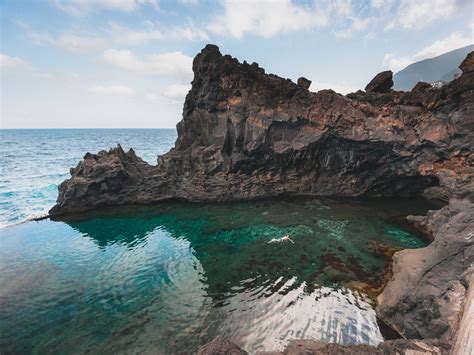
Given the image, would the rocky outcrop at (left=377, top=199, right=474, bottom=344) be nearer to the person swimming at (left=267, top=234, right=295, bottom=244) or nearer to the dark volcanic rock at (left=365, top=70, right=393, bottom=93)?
the person swimming at (left=267, top=234, right=295, bottom=244)

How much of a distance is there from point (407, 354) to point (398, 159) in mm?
27543

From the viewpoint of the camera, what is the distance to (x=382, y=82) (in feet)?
117

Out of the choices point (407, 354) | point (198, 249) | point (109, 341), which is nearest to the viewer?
point (407, 354)

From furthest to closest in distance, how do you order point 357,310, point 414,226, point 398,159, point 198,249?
point 398,159, point 414,226, point 198,249, point 357,310

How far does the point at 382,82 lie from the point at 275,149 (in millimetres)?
17807

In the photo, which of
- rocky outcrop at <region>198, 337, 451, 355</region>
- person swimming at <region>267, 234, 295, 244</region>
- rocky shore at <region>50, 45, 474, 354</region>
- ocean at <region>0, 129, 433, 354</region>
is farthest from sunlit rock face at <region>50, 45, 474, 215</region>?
rocky outcrop at <region>198, 337, 451, 355</region>

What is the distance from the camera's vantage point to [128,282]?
17.4 meters

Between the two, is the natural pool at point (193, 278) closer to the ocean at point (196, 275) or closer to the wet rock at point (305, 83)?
the ocean at point (196, 275)

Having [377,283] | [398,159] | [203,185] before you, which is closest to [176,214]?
[203,185]

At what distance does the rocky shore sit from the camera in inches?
1067

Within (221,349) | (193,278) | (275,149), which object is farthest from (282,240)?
(221,349)

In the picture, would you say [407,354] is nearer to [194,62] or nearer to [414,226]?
[414,226]

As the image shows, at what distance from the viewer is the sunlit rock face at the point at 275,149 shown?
28.9 m

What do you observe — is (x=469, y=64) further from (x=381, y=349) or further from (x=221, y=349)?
(x=221, y=349)
